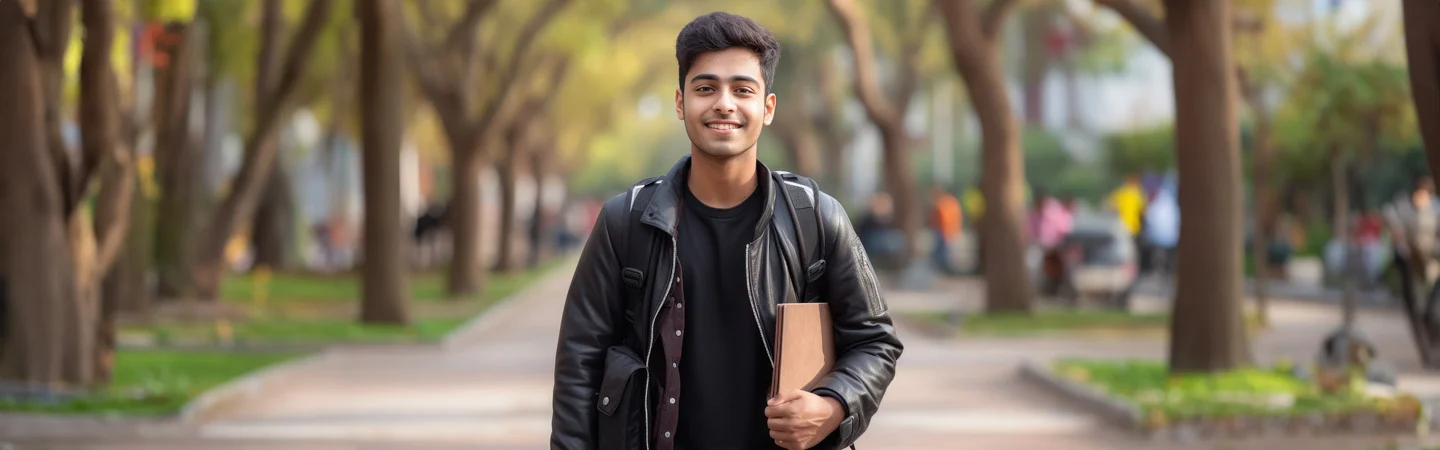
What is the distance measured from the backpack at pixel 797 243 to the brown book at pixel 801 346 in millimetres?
88

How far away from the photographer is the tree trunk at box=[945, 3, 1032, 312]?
2261cm

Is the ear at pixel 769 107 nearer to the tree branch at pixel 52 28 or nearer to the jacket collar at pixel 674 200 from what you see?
the jacket collar at pixel 674 200

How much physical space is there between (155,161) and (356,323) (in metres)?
4.15

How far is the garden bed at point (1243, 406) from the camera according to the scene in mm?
12172

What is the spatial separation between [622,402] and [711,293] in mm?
281

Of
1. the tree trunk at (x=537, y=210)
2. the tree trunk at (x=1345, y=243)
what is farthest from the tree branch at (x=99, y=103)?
the tree trunk at (x=537, y=210)

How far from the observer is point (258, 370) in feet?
54.4

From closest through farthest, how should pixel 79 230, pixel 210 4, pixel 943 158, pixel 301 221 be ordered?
pixel 79 230 → pixel 210 4 → pixel 301 221 → pixel 943 158

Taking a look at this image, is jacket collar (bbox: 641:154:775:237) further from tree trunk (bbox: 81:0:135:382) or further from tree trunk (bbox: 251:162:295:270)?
tree trunk (bbox: 251:162:295:270)

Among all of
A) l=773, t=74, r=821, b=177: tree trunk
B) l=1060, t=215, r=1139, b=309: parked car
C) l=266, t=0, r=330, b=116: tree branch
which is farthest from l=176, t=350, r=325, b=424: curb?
l=773, t=74, r=821, b=177: tree trunk

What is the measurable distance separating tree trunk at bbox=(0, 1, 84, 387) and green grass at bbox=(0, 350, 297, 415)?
0.39m

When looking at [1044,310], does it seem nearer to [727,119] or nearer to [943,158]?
[727,119]

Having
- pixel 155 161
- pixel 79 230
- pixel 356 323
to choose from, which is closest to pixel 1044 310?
pixel 356 323

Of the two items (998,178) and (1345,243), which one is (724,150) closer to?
(998,178)
